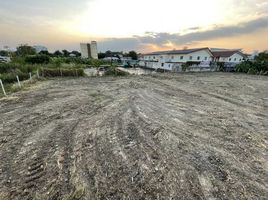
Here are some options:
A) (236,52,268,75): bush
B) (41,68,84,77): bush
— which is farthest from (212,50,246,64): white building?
(41,68,84,77): bush

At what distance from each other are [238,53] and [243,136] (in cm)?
3092

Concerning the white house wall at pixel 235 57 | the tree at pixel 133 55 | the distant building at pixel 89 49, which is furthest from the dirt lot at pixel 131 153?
the tree at pixel 133 55

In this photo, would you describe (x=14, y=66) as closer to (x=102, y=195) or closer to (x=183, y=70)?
(x=102, y=195)

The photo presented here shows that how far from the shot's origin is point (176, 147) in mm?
3340

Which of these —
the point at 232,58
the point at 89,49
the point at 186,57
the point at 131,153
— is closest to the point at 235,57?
the point at 232,58

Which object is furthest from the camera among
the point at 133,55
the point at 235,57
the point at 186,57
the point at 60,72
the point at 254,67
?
the point at 133,55

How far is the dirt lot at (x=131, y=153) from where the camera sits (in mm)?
2363

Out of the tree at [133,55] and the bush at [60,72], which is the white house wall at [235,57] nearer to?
the bush at [60,72]

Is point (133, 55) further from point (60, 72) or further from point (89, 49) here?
point (60, 72)

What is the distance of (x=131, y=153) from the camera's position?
3.14 m

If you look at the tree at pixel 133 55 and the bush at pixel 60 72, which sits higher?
the tree at pixel 133 55

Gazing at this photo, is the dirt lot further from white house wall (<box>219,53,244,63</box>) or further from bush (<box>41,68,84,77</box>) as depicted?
white house wall (<box>219,53,244,63</box>)

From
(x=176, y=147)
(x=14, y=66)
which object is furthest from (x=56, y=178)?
(x=14, y=66)

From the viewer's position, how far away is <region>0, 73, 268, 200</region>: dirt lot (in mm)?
2363
